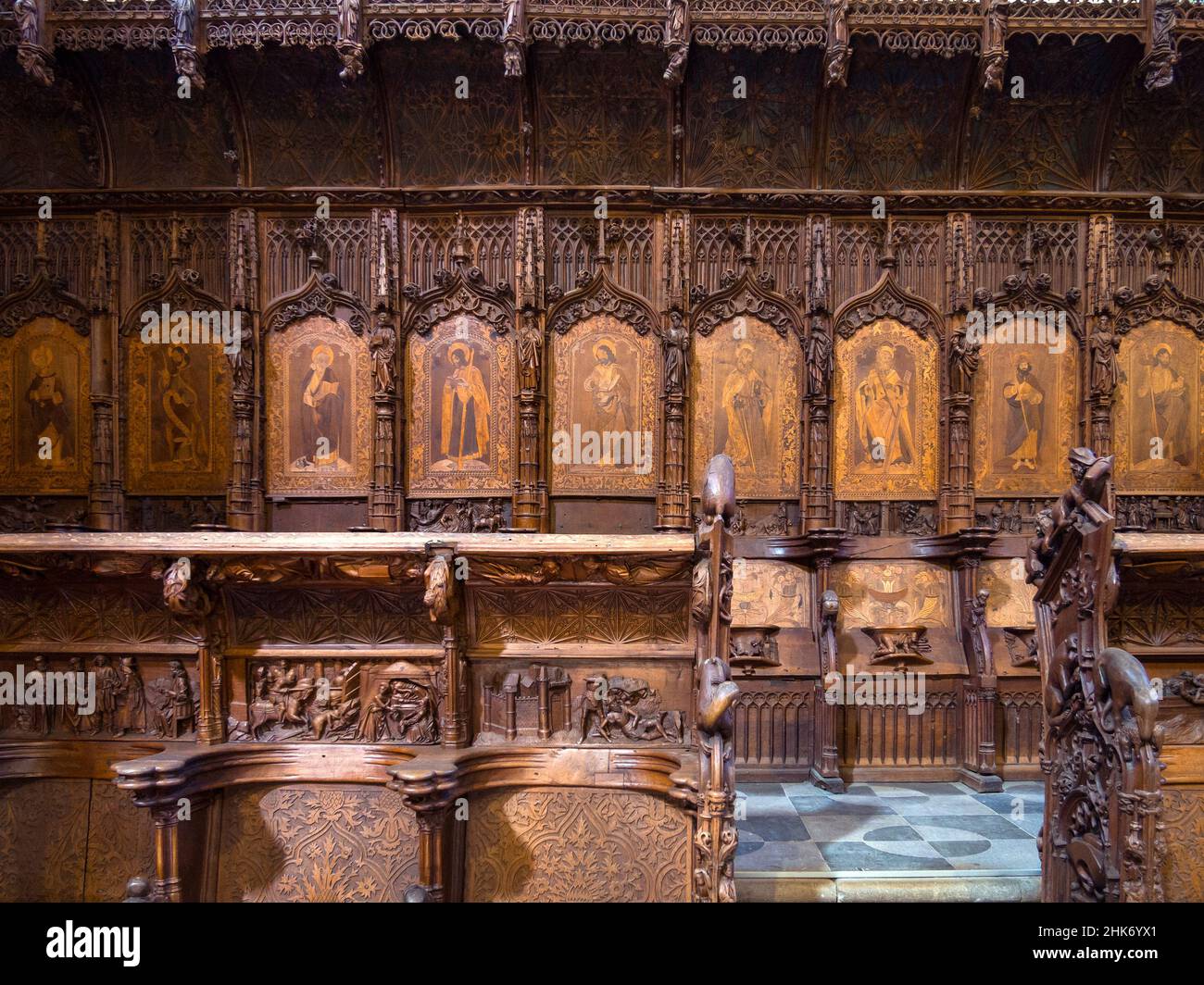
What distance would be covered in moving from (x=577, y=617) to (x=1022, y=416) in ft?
21.1

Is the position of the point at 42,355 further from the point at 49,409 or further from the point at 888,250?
the point at 888,250

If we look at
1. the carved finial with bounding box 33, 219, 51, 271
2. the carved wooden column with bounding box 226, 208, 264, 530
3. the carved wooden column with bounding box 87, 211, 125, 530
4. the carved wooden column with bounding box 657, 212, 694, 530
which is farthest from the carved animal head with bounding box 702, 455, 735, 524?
the carved finial with bounding box 33, 219, 51, 271

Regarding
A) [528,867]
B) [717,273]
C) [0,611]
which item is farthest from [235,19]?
[528,867]

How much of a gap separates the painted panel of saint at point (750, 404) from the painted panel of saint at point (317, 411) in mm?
3949

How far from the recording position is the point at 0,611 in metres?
3.95

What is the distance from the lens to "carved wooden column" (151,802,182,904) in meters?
3.50

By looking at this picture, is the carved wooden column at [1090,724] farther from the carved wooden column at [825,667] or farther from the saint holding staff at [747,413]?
the saint holding staff at [747,413]

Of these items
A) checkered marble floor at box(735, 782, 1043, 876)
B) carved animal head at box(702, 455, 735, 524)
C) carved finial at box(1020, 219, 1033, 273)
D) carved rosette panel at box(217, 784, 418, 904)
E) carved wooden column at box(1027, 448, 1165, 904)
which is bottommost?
checkered marble floor at box(735, 782, 1043, 876)

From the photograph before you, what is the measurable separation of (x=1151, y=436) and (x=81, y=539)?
33.5ft

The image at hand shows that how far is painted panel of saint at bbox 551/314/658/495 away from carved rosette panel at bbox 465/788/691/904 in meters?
4.21

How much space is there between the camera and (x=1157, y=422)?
7.56m

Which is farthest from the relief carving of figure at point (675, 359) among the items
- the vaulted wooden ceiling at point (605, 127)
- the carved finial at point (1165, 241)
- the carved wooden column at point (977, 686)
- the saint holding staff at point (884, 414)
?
the carved finial at point (1165, 241)

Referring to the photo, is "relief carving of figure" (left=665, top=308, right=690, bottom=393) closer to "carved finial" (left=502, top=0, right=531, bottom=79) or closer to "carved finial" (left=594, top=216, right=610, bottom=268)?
"carved finial" (left=594, top=216, right=610, bottom=268)
